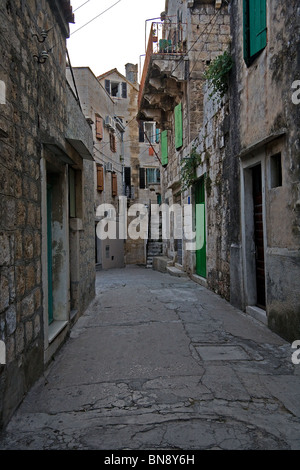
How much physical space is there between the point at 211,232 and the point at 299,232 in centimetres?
410

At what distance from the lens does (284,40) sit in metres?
4.32

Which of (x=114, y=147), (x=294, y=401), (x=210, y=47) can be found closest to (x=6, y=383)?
(x=294, y=401)

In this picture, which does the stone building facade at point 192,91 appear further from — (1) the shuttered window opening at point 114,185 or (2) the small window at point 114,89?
(2) the small window at point 114,89

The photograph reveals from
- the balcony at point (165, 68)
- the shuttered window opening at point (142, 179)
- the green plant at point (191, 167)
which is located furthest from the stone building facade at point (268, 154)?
the shuttered window opening at point (142, 179)

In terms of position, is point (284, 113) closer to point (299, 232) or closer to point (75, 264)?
point (299, 232)

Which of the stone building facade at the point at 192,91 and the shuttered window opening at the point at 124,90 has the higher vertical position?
the shuttered window opening at the point at 124,90

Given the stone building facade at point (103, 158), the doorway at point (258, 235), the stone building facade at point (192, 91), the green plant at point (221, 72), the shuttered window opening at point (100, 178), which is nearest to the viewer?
the doorway at point (258, 235)

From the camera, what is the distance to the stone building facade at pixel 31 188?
8.36ft

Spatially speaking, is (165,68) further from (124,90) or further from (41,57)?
(124,90)

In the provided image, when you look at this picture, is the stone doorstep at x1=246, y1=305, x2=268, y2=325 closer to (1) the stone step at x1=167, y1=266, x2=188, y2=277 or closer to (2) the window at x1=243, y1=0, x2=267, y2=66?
(2) the window at x1=243, y1=0, x2=267, y2=66

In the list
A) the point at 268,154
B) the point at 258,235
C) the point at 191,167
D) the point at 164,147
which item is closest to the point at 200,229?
the point at 191,167

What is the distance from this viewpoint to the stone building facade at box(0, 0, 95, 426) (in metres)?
2.55

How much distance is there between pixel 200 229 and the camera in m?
9.52

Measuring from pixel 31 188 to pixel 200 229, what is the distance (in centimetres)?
679
